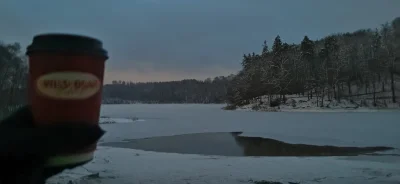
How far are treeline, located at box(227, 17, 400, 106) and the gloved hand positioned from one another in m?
64.3

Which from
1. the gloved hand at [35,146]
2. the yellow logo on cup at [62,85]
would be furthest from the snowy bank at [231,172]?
the yellow logo on cup at [62,85]

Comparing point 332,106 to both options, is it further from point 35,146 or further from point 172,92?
point 172,92

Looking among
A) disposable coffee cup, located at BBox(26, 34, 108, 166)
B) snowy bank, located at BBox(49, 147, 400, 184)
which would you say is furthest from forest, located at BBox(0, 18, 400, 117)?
disposable coffee cup, located at BBox(26, 34, 108, 166)

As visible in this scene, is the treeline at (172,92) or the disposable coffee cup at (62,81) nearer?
the disposable coffee cup at (62,81)

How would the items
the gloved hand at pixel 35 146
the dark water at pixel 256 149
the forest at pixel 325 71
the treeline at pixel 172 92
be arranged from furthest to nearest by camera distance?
1. the treeline at pixel 172 92
2. the forest at pixel 325 71
3. the dark water at pixel 256 149
4. the gloved hand at pixel 35 146

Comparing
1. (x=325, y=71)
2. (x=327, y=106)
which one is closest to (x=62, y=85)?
(x=327, y=106)

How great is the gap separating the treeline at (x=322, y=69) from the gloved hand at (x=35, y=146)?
64258 mm

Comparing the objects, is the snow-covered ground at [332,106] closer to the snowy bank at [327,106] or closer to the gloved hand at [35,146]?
the snowy bank at [327,106]

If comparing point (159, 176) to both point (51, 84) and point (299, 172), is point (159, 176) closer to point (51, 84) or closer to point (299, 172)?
point (299, 172)

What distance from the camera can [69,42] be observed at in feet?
3.52

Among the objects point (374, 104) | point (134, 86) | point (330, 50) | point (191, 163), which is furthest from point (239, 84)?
point (134, 86)

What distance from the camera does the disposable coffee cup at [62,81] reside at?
1050mm

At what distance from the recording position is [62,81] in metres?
1.06

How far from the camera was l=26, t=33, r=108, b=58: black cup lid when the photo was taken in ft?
3.50
